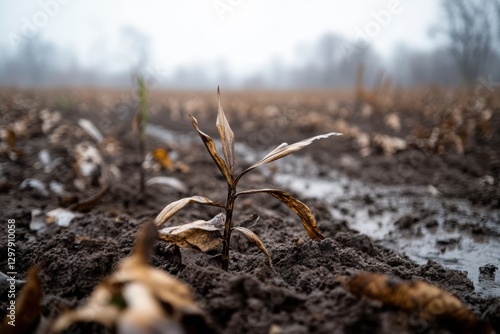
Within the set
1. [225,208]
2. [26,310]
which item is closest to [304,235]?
[225,208]

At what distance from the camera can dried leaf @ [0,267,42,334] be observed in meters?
0.85

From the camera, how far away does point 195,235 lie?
130 cm

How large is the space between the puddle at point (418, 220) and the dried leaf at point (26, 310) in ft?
6.12

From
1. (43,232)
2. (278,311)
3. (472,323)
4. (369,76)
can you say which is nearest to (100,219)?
(43,232)

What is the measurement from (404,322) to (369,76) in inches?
3078

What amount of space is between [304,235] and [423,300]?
1.15 m

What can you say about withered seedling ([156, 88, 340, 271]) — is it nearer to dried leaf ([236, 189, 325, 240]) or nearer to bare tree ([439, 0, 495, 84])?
dried leaf ([236, 189, 325, 240])

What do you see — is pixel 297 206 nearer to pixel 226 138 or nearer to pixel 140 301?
pixel 226 138

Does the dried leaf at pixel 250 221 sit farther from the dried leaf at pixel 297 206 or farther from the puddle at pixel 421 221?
the puddle at pixel 421 221

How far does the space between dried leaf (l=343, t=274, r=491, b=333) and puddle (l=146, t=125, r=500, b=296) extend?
0.84 metres

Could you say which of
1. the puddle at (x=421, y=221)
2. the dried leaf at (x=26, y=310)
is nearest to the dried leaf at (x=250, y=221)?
the dried leaf at (x=26, y=310)

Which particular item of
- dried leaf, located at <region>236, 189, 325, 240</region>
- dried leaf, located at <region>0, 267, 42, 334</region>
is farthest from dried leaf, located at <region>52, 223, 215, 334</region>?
dried leaf, located at <region>236, 189, 325, 240</region>

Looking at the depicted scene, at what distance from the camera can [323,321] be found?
94cm

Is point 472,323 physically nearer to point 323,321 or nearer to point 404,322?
point 404,322
